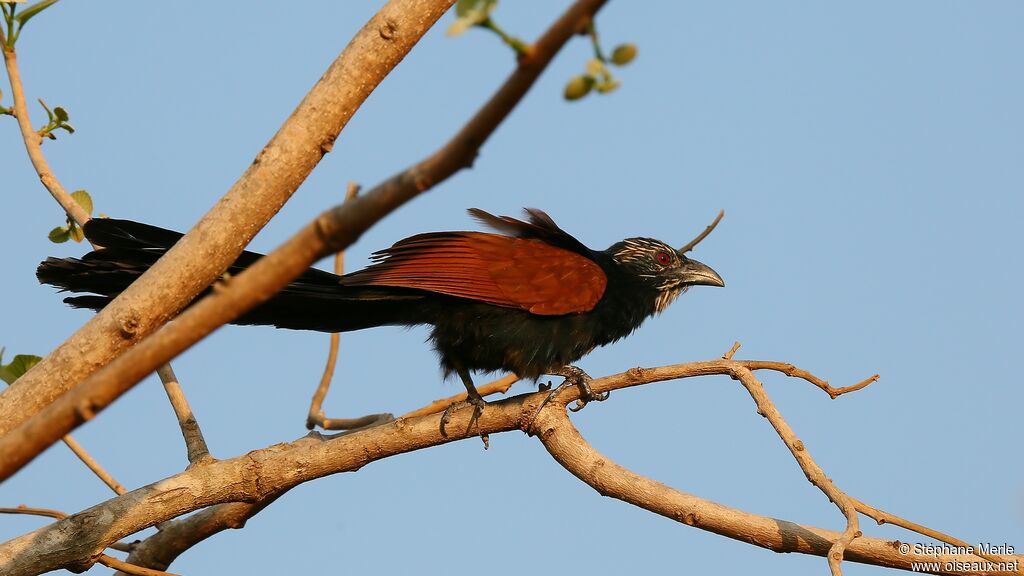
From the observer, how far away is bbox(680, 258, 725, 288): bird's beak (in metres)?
4.98

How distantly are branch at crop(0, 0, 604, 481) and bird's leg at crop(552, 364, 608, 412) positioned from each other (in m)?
1.87

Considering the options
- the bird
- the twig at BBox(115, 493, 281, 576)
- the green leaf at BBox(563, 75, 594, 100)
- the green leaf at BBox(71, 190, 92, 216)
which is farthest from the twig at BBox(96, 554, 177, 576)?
the green leaf at BBox(563, 75, 594, 100)

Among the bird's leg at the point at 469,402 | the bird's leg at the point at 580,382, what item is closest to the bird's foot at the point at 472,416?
the bird's leg at the point at 469,402

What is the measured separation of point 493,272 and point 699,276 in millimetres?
1325

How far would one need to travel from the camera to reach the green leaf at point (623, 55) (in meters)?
1.35

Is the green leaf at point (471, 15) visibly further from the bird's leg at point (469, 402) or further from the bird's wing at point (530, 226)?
the bird's wing at point (530, 226)

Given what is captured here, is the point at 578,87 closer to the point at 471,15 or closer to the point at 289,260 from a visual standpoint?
the point at 471,15

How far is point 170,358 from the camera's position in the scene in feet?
4.75

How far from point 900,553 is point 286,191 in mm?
1951

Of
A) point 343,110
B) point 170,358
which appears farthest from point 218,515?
point 170,358

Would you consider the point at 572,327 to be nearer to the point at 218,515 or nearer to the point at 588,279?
the point at 588,279

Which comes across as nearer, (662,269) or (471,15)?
(471,15)

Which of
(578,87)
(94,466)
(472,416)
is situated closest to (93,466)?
(94,466)

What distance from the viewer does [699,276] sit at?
4996 millimetres
